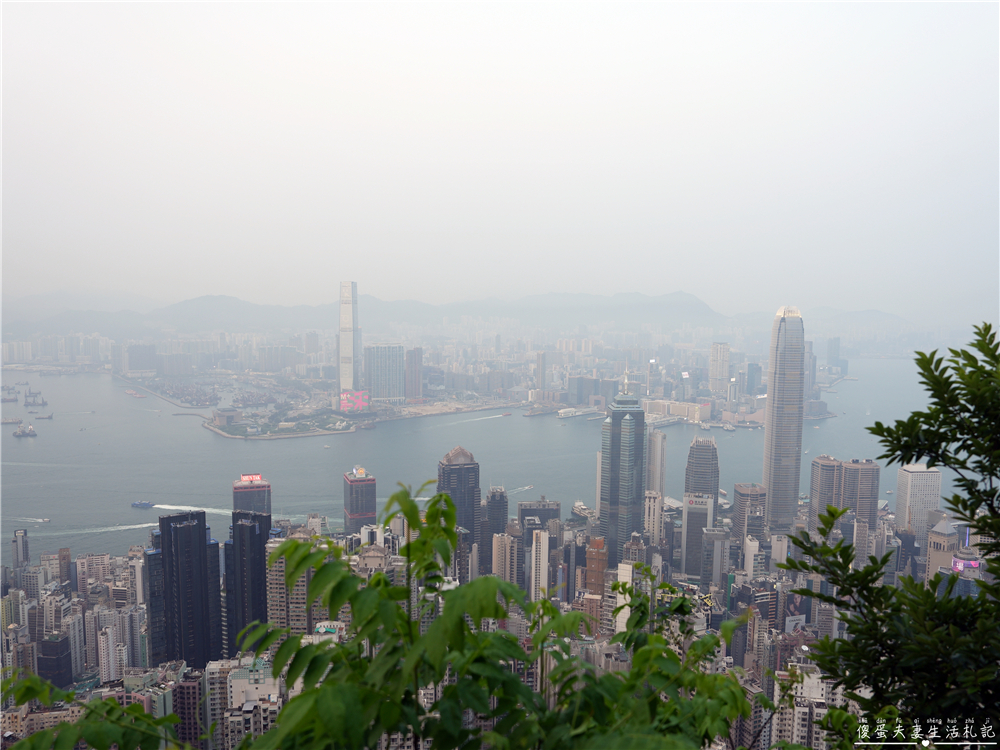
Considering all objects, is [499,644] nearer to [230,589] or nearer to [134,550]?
[230,589]

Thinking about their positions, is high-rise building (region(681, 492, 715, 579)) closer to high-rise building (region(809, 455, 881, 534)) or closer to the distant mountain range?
high-rise building (region(809, 455, 881, 534))

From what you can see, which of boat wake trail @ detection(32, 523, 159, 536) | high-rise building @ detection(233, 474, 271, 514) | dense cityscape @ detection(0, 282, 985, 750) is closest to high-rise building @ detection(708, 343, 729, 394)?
dense cityscape @ detection(0, 282, 985, 750)

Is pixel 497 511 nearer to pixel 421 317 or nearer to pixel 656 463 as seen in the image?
pixel 656 463

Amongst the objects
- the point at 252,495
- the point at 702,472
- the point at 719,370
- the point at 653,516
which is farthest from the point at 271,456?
the point at 719,370

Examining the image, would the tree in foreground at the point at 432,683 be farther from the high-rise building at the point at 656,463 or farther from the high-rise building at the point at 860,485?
the high-rise building at the point at 656,463

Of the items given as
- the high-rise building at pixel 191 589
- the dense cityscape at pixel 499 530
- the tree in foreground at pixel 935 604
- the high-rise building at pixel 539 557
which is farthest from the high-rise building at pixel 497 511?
the tree in foreground at pixel 935 604

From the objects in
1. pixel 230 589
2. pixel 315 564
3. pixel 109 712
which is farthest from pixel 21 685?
pixel 230 589
